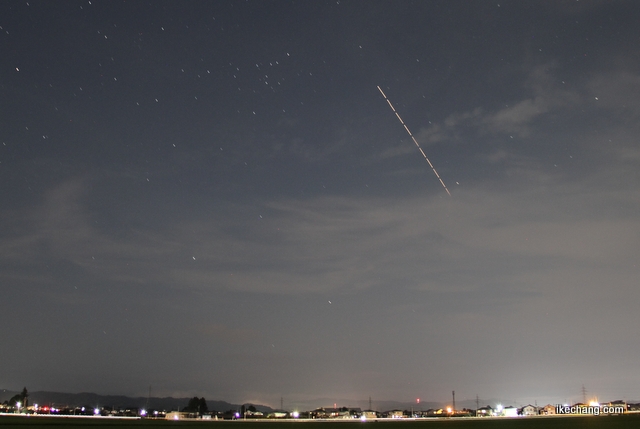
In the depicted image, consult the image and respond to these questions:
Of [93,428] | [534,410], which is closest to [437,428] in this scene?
[93,428]

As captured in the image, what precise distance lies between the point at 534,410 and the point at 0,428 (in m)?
170

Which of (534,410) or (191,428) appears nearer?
(191,428)

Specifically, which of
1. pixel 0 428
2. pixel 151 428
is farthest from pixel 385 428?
pixel 0 428

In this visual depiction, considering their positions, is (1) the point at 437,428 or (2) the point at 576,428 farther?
(1) the point at 437,428

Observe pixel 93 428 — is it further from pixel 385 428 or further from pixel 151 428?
pixel 385 428

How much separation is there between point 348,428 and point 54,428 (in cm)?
3752

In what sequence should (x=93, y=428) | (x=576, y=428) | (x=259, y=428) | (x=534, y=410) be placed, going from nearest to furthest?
(x=576, y=428)
(x=93, y=428)
(x=259, y=428)
(x=534, y=410)

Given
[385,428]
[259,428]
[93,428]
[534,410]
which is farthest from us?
[534,410]

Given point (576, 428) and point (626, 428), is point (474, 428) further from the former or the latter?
point (626, 428)

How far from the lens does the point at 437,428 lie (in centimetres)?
7125

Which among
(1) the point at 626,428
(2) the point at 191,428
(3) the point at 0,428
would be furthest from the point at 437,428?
(3) the point at 0,428

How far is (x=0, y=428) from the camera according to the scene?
59531 mm

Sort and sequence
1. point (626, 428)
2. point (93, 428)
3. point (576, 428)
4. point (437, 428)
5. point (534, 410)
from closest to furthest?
point (626, 428), point (576, 428), point (93, 428), point (437, 428), point (534, 410)

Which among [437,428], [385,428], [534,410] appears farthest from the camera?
[534,410]
